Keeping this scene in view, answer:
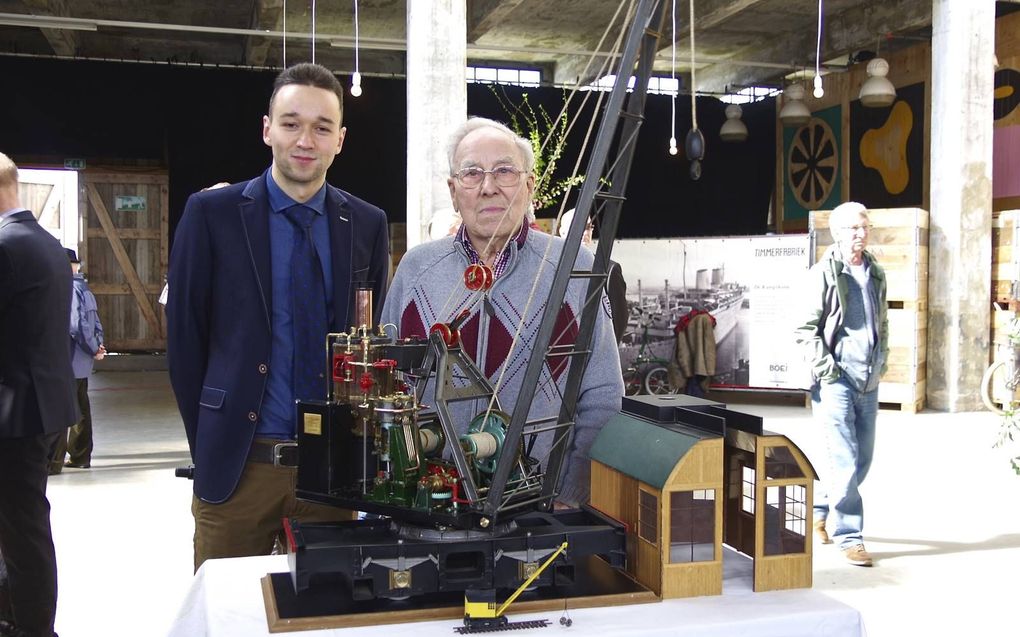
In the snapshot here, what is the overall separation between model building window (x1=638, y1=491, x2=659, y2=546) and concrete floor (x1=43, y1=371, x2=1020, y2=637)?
1.23m

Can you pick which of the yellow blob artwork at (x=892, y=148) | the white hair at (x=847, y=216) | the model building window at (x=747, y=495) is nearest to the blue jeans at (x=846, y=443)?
the white hair at (x=847, y=216)

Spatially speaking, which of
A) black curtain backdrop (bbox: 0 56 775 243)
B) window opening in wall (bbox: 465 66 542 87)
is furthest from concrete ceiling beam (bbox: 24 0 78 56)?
window opening in wall (bbox: 465 66 542 87)

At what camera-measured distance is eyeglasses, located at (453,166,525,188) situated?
6.12 feet

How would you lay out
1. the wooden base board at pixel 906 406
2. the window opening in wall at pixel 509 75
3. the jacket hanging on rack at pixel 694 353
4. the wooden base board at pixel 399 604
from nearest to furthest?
the wooden base board at pixel 399 604 → the wooden base board at pixel 906 406 → the jacket hanging on rack at pixel 694 353 → the window opening in wall at pixel 509 75

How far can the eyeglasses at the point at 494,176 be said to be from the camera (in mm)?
1865

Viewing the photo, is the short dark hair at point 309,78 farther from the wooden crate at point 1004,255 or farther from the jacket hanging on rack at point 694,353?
the wooden crate at point 1004,255

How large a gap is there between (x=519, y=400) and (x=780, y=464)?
0.45 m

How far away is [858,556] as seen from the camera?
168 inches

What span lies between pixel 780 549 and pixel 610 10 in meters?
12.6

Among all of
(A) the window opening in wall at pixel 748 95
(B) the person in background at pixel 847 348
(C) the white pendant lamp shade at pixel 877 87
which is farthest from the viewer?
(A) the window opening in wall at pixel 748 95

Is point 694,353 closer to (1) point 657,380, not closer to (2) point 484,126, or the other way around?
(1) point 657,380

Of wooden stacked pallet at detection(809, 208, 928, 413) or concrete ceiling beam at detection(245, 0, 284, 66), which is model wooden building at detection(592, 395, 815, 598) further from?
concrete ceiling beam at detection(245, 0, 284, 66)

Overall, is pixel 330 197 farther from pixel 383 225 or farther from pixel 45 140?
pixel 45 140

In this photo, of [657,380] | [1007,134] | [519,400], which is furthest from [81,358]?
[1007,134]
